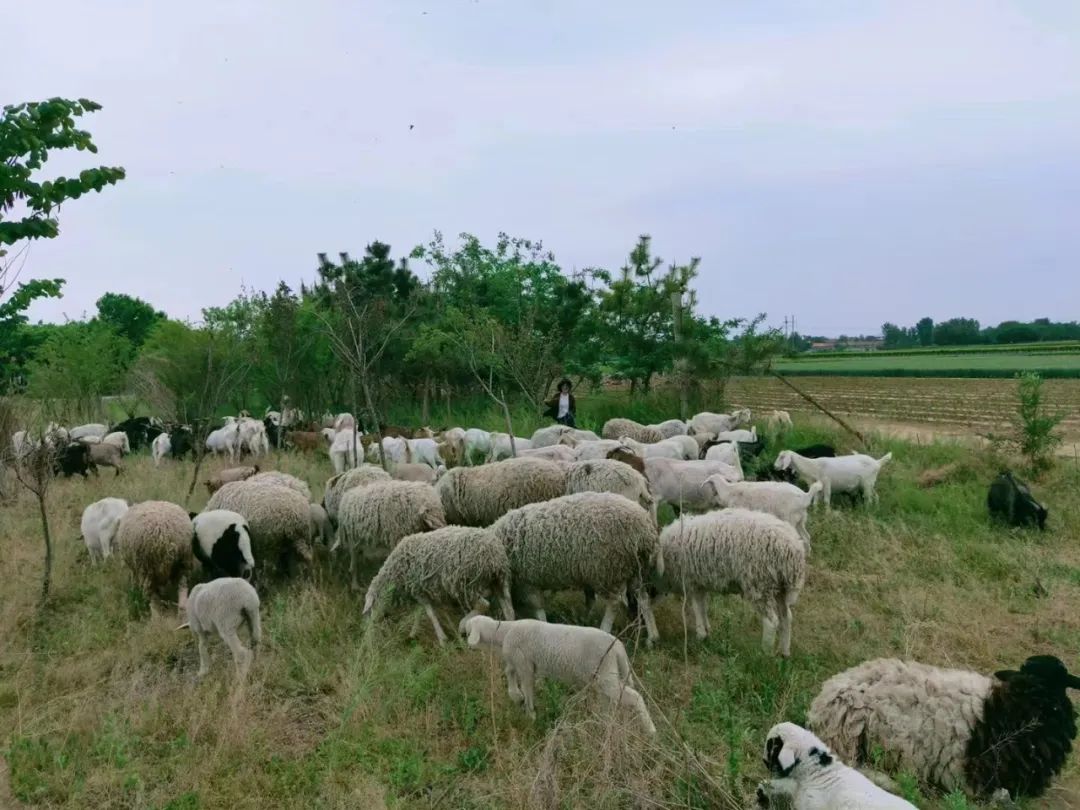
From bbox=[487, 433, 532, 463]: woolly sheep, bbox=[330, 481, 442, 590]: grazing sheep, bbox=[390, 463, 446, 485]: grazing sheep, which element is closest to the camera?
bbox=[330, 481, 442, 590]: grazing sheep

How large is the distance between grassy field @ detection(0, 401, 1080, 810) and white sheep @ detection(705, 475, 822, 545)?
558 millimetres

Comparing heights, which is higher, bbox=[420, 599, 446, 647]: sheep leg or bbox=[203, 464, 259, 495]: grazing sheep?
bbox=[203, 464, 259, 495]: grazing sheep

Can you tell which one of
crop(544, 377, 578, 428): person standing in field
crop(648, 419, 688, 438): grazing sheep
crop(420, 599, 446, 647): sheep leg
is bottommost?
crop(420, 599, 446, 647): sheep leg

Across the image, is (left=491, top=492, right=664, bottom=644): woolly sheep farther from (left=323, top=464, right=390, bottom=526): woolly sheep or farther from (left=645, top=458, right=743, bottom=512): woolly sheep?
(left=645, top=458, right=743, bottom=512): woolly sheep

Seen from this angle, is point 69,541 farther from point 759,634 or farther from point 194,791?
point 759,634

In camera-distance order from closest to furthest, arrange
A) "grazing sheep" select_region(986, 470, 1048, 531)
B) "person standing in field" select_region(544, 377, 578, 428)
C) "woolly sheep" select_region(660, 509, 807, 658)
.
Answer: "woolly sheep" select_region(660, 509, 807, 658)
"grazing sheep" select_region(986, 470, 1048, 531)
"person standing in field" select_region(544, 377, 578, 428)

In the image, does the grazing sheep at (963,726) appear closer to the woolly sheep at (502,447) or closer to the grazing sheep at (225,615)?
the grazing sheep at (225,615)

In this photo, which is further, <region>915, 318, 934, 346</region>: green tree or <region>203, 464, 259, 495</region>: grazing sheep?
<region>915, 318, 934, 346</region>: green tree

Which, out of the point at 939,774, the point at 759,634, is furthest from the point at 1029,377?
the point at 939,774

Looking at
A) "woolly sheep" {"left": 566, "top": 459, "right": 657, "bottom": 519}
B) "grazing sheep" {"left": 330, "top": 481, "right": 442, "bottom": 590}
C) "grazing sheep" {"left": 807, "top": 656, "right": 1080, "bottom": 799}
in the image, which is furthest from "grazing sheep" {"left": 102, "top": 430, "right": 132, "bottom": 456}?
"grazing sheep" {"left": 807, "top": 656, "right": 1080, "bottom": 799}

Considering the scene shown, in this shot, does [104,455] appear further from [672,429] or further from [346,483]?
[672,429]

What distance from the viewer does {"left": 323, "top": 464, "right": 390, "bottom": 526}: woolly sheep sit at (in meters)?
9.02

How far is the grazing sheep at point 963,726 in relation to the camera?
4.05 meters

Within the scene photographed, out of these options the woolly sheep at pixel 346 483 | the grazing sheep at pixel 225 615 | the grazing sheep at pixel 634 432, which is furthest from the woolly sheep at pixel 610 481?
the grazing sheep at pixel 634 432
